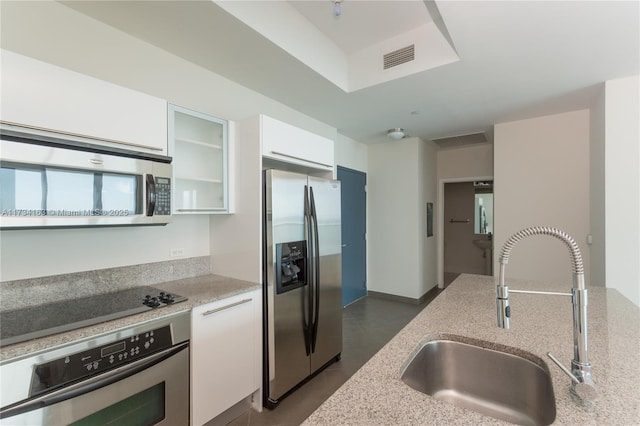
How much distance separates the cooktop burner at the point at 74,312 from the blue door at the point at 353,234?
287cm

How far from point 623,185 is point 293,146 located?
123 inches

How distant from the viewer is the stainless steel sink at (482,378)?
0.97 metres

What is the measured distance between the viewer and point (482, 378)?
110 centimetres

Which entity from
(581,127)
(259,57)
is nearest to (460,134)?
(581,127)

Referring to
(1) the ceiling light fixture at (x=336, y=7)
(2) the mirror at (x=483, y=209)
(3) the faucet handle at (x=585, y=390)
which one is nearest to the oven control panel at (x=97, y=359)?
(3) the faucet handle at (x=585, y=390)

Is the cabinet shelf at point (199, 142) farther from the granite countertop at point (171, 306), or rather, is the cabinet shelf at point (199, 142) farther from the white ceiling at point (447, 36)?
the granite countertop at point (171, 306)

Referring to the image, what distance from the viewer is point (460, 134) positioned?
4.34 metres

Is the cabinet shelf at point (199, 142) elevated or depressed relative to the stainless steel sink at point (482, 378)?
elevated

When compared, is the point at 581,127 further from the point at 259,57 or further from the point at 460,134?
the point at 259,57

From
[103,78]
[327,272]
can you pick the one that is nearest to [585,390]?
[327,272]

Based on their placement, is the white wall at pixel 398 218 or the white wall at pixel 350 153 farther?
the white wall at pixel 398 218

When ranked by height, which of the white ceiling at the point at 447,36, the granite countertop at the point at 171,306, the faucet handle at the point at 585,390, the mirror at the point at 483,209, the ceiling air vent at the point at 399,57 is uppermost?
the ceiling air vent at the point at 399,57

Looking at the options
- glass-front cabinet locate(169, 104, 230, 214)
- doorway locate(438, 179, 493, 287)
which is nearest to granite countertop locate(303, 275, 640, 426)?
glass-front cabinet locate(169, 104, 230, 214)

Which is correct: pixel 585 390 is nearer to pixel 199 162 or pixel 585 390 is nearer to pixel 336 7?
pixel 199 162
